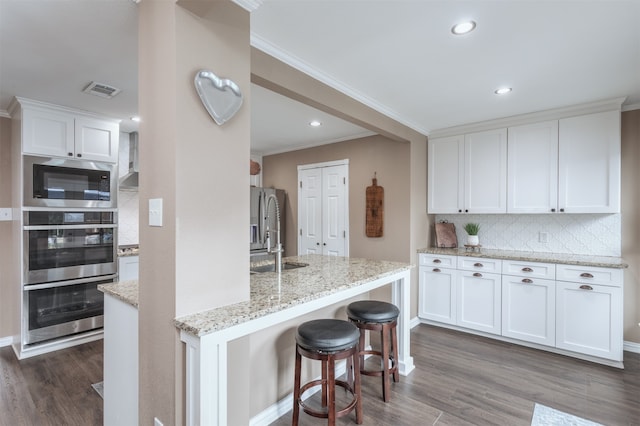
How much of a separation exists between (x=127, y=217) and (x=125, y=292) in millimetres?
2652

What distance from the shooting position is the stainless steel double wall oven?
3012mm

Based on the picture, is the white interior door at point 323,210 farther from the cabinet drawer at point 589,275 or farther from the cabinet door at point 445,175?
the cabinet drawer at point 589,275

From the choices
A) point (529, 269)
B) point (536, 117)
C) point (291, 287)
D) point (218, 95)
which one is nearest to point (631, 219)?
point (529, 269)

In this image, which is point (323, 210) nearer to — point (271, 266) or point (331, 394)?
point (271, 266)

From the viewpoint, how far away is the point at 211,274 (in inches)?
56.7

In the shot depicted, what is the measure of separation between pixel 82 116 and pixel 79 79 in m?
0.99

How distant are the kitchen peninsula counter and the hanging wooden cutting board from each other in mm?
1552

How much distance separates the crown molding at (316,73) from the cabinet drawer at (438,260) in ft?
5.45

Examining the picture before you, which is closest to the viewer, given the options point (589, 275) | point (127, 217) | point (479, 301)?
point (589, 275)

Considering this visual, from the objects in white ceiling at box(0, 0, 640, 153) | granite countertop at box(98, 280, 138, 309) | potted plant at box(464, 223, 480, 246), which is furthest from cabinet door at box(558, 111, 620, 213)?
granite countertop at box(98, 280, 138, 309)

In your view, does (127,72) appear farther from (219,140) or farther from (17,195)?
(17,195)

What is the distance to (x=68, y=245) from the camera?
3240mm

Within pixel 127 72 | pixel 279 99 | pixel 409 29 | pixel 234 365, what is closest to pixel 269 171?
pixel 279 99

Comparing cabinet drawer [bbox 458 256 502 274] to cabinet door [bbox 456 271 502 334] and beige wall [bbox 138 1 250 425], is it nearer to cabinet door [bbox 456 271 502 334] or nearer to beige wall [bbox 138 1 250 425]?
cabinet door [bbox 456 271 502 334]
